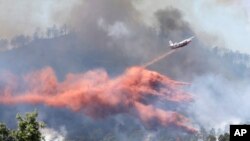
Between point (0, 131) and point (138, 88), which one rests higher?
point (138, 88)

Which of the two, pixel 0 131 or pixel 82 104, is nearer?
pixel 0 131

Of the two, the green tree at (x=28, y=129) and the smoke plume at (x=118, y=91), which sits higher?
the smoke plume at (x=118, y=91)

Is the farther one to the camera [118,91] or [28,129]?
[118,91]

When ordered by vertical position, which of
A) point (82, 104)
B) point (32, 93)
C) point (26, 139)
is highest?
point (32, 93)

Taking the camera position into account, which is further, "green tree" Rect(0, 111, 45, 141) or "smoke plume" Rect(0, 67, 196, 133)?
"smoke plume" Rect(0, 67, 196, 133)

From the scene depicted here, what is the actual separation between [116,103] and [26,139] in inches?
3346

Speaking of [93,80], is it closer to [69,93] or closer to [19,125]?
[69,93]

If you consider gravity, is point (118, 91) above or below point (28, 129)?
above

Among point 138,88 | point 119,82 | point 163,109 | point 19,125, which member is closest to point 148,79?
point 138,88

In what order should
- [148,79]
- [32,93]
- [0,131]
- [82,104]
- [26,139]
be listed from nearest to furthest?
[26,139], [0,131], [148,79], [82,104], [32,93]

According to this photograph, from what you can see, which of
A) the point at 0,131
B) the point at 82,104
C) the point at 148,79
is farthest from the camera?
the point at 82,104

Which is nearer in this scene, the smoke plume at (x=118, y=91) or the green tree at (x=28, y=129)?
the green tree at (x=28, y=129)

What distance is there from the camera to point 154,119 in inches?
7638

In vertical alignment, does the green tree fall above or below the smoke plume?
below
